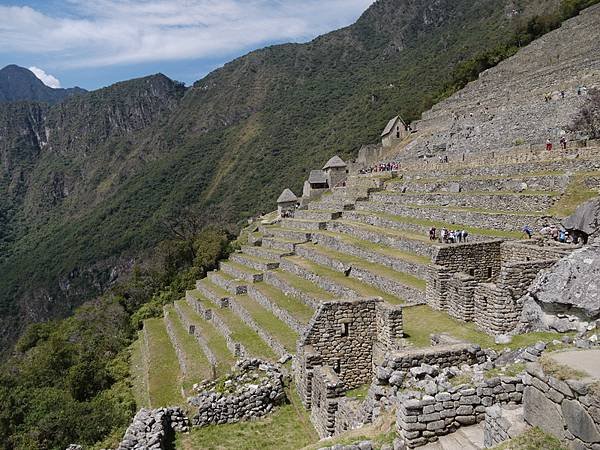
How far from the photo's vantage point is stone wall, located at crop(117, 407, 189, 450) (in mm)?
9375

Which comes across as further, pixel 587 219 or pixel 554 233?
pixel 554 233

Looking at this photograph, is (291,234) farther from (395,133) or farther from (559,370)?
(559,370)

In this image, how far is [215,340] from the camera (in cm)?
1778

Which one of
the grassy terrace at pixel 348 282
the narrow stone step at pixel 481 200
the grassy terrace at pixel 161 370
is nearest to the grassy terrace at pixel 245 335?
the grassy terrace at pixel 161 370

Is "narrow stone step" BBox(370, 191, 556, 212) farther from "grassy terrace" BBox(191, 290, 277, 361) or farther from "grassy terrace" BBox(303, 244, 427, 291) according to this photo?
"grassy terrace" BBox(191, 290, 277, 361)

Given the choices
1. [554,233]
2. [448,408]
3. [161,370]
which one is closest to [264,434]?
[448,408]

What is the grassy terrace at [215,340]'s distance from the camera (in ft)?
47.7


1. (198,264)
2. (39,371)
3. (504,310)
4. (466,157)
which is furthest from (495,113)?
(39,371)

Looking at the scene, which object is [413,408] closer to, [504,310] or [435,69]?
[504,310]

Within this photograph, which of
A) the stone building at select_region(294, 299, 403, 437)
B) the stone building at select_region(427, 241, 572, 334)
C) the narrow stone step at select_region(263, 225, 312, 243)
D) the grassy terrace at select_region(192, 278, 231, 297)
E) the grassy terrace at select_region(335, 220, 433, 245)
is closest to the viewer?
the stone building at select_region(427, 241, 572, 334)

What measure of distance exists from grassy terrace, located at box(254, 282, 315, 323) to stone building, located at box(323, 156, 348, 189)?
22.1 meters

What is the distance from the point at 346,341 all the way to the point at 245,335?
6.82 metres

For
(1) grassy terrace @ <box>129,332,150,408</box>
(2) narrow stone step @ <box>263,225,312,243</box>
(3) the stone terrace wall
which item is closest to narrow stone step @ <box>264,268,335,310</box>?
(2) narrow stone step @ <box>263,225,312,243</box>

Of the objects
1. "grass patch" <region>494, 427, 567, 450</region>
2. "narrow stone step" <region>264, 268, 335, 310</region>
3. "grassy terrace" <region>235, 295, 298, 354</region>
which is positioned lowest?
"grassy terrace" <region>235, 295, 298, 354</region>
